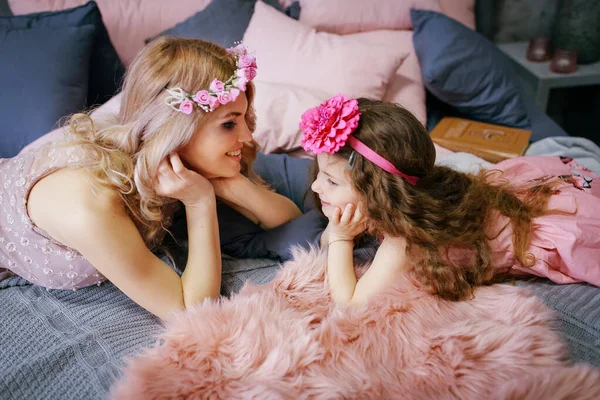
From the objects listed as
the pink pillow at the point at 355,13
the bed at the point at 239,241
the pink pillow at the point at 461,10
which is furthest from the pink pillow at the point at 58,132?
the pink pillow at the point at 461,10

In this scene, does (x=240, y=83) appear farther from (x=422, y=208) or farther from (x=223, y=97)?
(x=422, y=208)

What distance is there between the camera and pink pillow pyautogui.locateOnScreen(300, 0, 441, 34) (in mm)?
2094

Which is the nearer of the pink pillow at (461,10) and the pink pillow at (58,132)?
the pink pillow at (58,132)

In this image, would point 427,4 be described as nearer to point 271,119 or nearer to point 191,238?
point 271,119

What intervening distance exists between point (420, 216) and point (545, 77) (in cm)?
155

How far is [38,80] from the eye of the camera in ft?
5.49

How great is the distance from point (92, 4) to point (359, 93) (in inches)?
40.5

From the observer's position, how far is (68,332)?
1.12 m

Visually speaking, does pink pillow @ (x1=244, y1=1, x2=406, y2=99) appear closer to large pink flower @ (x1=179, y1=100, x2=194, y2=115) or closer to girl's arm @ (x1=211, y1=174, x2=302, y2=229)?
girl's arm @ (x1=211, y1=174, x2=302, y2=229)

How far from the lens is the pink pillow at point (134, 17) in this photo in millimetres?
1986

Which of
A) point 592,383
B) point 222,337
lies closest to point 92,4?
point 222,337

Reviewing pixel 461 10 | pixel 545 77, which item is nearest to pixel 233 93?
pixel 461 10

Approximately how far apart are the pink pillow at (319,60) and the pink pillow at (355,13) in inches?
7.5

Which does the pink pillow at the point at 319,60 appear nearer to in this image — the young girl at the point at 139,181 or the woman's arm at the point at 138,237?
the young girl at the point at 139,181
